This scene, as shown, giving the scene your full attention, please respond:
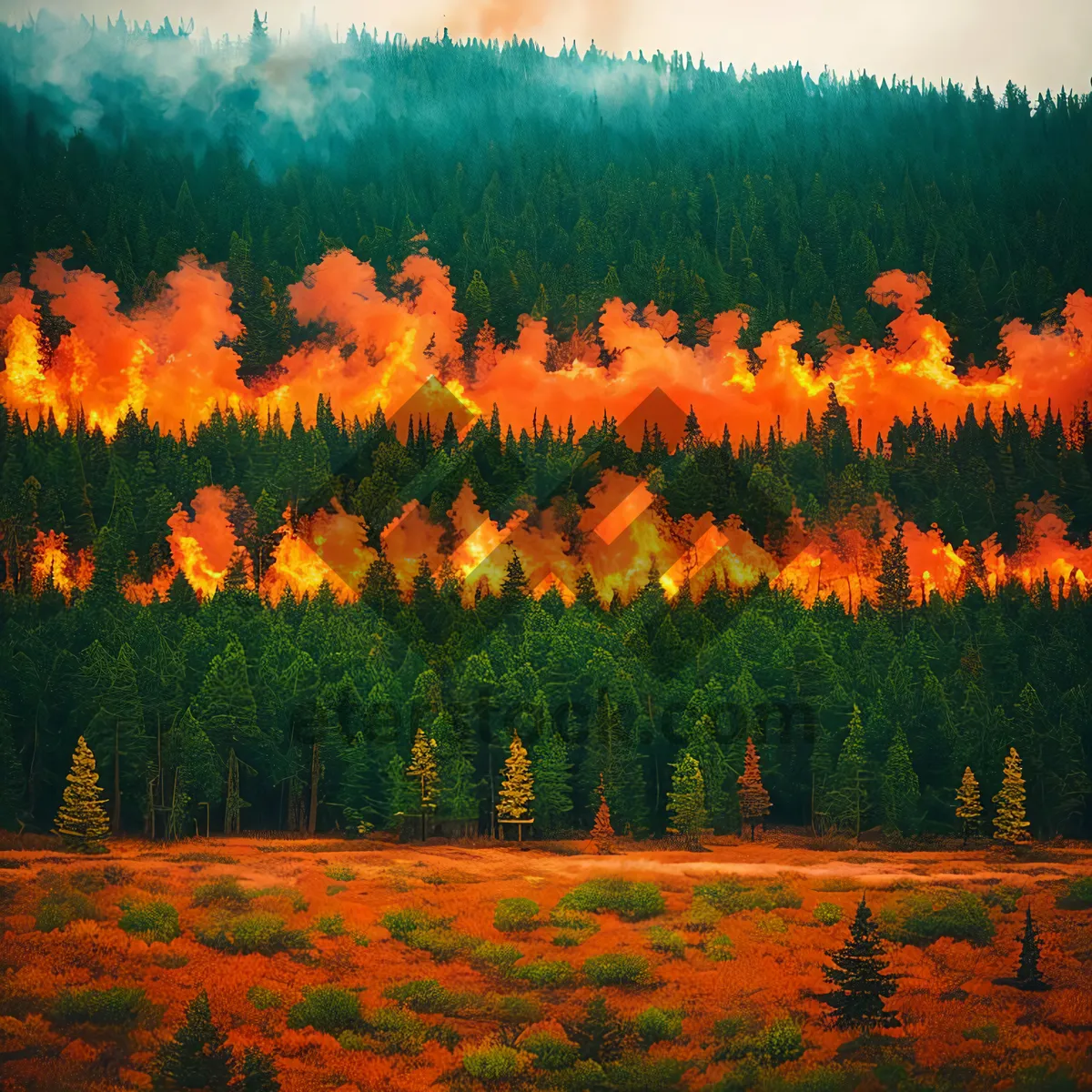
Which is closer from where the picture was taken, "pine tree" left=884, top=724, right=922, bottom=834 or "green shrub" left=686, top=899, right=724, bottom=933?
"green shrub" left=686, top=899, right=724, bottom=933

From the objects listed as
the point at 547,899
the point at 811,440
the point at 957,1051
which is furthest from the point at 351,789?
the point at 811,440

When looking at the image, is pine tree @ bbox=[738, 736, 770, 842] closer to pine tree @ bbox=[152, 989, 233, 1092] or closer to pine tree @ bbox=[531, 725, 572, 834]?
pine tree @ bbox=[531, 725, 572, 834]

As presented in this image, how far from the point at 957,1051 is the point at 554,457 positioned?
11461 cm

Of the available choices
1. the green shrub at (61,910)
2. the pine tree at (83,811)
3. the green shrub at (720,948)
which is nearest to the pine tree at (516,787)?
the green shrub at (720,948)

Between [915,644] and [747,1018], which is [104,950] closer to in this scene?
[747,1018]

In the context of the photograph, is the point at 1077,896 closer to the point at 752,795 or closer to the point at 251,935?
the point at 752,795

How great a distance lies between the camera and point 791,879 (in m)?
96.8

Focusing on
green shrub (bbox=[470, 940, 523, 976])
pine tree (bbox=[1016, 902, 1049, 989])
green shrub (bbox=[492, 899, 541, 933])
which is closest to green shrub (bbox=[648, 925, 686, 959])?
green shrub (bbox=[492, 899, 541, 933])

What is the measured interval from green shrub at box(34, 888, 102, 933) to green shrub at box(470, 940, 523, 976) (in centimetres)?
2452

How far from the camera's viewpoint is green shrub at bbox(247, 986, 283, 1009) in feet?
273

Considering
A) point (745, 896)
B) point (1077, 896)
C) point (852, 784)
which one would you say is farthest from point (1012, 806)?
point (745, 896)

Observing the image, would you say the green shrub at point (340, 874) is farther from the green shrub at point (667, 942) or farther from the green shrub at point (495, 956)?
the green shrub at point (667, 942)

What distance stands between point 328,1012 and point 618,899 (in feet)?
71.5

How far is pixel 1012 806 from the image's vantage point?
103 metres
